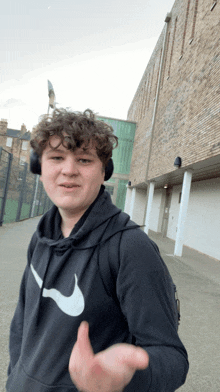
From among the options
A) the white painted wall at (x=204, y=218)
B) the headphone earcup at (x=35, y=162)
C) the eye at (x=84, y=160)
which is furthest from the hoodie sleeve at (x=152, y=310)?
the white painted wall at (x=204, y=218)

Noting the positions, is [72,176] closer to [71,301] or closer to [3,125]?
[71,301]

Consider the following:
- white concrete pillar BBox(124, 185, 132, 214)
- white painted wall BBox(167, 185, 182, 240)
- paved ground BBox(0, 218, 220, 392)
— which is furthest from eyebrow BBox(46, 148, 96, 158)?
white concrete pillar BBox(124, 185, 132, 214)

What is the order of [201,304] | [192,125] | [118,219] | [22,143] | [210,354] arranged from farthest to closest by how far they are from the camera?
1. [22,143]
2. [192,125]
3. [201,304]
4. [210,354]
5. [118,219]

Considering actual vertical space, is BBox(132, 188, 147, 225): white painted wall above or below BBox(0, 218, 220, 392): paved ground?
above

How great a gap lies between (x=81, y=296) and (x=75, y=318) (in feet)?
0.32

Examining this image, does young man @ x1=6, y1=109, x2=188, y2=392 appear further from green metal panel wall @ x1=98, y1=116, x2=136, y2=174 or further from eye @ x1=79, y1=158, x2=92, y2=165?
green metal panel wall @ x1=98, y1=116, x2=136, y2=174

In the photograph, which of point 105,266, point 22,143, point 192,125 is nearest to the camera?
point 105,266

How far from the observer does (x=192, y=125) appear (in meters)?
11.0

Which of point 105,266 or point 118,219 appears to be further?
point 118,219

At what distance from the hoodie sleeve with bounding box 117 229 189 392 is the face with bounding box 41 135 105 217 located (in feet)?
1.11

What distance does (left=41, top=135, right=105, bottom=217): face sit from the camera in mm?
1328

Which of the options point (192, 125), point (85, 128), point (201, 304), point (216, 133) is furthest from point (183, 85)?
point (85, 128)

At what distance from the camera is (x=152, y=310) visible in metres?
1.00

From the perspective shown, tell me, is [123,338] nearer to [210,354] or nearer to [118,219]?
[118,219]
